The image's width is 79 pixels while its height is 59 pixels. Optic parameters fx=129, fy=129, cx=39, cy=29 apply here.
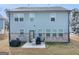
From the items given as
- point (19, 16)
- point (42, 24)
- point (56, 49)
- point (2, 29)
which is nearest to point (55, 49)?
point (56, 49)

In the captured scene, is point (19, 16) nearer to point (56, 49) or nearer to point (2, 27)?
point (2, 27)

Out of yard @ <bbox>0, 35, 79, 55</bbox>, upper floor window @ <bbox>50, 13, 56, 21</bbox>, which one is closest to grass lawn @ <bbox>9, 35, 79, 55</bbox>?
yard @ <bbox>0, 35, 79, 55</bbox>

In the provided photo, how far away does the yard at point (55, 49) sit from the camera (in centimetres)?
213

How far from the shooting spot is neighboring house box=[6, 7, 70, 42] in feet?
6.86

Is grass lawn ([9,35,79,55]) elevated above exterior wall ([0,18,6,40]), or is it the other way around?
exterior wall ([0,18,6,40])

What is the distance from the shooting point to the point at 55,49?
214cm

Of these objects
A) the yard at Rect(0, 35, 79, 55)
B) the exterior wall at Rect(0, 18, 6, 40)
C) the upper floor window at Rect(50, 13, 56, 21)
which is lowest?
the yard at Rect(0, 35, 79, 55)

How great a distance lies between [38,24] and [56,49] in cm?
51

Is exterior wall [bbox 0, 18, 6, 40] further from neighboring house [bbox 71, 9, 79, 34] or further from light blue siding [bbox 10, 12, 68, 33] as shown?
neighboring house [bbox 71, 9, 79, 34]

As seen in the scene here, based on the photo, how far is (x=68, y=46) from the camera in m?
2.14

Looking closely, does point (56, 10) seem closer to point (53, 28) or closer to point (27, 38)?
point (53, 28)

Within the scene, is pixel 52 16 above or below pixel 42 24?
above

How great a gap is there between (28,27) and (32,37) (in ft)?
0.58

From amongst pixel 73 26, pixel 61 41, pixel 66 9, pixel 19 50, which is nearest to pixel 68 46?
pixel 61 41
